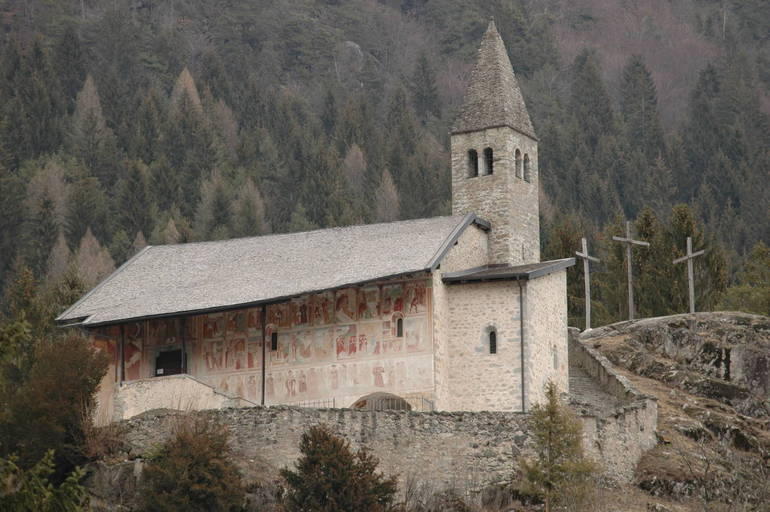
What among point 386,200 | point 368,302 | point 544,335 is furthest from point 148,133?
point 544,335

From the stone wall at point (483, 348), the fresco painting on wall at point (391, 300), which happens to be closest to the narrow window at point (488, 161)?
the stone wall at point (483, 348)

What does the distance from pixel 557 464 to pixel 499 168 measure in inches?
512

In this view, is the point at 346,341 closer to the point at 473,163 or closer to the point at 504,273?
the point at 504,273

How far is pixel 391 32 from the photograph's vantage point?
138750 millimetres

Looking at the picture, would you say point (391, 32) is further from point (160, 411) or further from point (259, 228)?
point (160, 411)

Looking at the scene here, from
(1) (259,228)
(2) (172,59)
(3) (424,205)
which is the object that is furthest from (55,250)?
(2) (172,59)

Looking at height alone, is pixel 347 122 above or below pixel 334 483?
above

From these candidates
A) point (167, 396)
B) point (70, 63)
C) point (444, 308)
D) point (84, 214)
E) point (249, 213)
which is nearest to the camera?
point (167, 396)

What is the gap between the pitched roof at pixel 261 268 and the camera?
40812 mm

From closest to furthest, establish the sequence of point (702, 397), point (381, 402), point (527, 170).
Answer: point (381, 402)
point (702, 397)
point (527, 170)

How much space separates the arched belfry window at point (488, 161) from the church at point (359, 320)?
0.24 feet

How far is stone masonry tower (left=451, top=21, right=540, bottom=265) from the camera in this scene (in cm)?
4441

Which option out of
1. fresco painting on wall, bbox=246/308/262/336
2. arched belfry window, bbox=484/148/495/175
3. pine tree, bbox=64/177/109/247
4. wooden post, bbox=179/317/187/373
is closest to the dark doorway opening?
wooden post, bbox=179/317/187/373

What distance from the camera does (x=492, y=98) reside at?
45.9 metres
